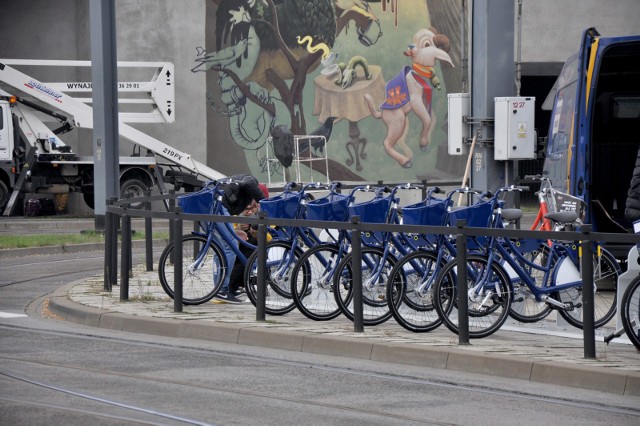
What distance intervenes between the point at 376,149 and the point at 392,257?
81.8 ft

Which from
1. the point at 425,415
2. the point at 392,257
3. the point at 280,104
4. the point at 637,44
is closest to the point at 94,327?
the point at 392,257

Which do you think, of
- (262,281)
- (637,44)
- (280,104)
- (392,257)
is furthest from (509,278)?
(280,104)

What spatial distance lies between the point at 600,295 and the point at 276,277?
2.93 metres

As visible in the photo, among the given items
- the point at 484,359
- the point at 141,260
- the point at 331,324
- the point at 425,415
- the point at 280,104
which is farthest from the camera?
the point at 280,104

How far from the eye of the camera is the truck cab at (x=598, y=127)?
14.5 m

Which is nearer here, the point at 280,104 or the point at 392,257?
the point at 392,257

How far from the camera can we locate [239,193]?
1328 centimetres

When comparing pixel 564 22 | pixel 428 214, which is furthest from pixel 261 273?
pixel 564 22

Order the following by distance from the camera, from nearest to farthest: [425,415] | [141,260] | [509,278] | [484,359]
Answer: [425,415], [484,359], [509,278], [141,260]

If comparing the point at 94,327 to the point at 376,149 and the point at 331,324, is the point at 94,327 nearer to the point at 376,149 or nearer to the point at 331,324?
the point at 331,324

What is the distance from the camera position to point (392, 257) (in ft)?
37.7

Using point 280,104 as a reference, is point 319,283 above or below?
below

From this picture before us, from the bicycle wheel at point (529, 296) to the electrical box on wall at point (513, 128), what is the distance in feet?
14.1

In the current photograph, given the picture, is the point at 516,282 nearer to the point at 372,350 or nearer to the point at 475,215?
the point at 475,215
